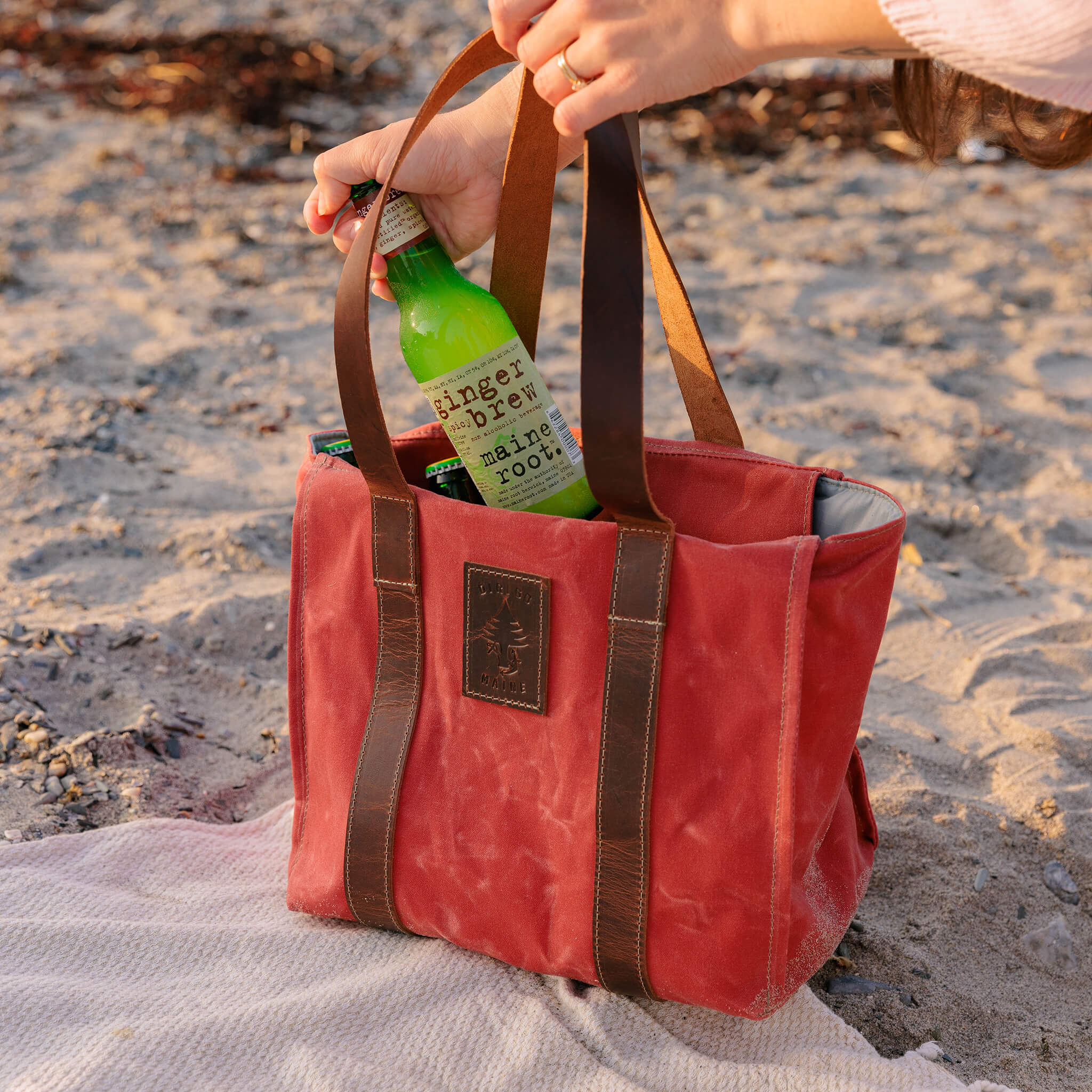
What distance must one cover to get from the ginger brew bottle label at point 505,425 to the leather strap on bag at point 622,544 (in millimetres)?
225

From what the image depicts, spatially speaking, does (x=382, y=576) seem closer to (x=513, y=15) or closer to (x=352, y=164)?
(x=352, y=164)

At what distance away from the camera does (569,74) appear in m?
1.24

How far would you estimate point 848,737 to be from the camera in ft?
4.51

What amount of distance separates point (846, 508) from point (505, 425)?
53 centimetres

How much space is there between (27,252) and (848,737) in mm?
4285

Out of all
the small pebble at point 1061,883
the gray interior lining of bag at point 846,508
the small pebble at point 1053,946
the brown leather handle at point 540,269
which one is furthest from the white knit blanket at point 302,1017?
the brown leather handle at point 540,269

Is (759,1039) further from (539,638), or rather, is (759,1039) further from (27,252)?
(27,252)

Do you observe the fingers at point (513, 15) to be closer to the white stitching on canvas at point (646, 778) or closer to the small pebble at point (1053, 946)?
the white stitching on canvas at point (646, 778)

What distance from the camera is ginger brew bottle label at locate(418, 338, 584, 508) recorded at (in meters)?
1.51

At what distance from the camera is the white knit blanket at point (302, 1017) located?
1331mm

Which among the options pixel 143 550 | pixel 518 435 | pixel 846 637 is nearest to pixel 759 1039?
pixel 846 637

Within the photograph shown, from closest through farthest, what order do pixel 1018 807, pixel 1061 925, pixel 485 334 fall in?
pixel 485 334 → pixel 1061 925 → pixel 1018 807

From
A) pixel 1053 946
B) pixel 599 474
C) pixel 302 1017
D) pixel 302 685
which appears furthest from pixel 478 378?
pixel 1053 946

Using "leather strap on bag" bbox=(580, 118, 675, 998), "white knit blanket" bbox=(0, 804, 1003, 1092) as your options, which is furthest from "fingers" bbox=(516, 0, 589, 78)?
"white knit blanket" bbox=(0, 804, 1003, 1092)
